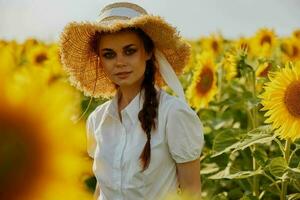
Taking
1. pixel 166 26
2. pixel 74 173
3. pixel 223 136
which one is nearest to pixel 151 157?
pixel 166 26

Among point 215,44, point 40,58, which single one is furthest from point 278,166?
point 215,44

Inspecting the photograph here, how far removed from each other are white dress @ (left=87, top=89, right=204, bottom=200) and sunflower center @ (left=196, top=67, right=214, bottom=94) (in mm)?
1409

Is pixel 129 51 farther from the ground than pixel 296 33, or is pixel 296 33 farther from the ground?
pixel 129 51

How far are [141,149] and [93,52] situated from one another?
1.25 feet

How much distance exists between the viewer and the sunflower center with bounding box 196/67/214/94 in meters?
3.08

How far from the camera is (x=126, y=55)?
5.30 feet

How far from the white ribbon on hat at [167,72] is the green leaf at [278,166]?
1.27ft

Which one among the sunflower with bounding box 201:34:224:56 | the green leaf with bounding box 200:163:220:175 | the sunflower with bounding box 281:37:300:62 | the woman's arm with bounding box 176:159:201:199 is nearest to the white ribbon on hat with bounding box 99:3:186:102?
the woman's arm with bounding box 176:159:201:199

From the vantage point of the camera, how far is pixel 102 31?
1654 mm

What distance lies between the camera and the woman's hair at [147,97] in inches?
61.8

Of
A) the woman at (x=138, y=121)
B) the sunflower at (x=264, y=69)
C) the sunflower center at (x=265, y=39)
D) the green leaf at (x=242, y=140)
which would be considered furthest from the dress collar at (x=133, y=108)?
the sunflower center at (x=265, y=39)

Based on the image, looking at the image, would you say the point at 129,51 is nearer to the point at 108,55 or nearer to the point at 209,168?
the point at 108,55

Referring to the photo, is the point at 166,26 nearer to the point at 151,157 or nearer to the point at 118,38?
the point at 118,38

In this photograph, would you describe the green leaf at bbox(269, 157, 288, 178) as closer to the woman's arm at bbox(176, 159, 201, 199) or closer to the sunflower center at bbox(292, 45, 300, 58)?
the woman's arm at bbox(176, 159, 201, 199)
